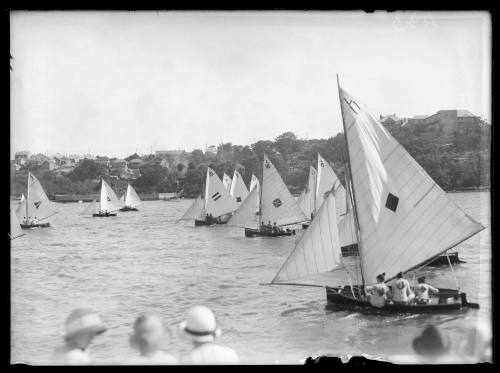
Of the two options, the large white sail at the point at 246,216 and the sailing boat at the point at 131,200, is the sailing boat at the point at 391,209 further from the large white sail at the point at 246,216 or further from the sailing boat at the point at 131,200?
the large white sail at the point at 246,216

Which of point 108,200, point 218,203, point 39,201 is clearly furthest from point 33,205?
point 218,203

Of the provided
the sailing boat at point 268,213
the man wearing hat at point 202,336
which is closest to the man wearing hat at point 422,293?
the man wearing hat at point 202,336

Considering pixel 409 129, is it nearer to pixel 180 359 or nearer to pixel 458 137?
pixel 458 137

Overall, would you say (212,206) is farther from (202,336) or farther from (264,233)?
(202,336)

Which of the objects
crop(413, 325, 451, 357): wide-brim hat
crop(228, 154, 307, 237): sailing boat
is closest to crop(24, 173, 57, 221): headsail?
crop(413, 325, 451, 357): wide-brim hat
